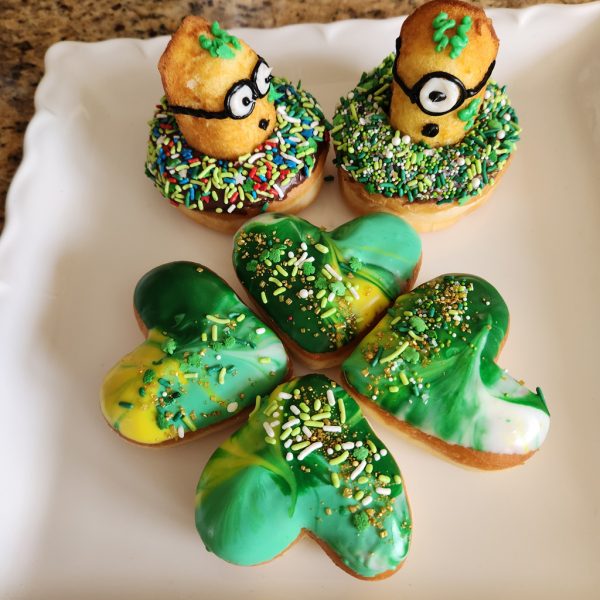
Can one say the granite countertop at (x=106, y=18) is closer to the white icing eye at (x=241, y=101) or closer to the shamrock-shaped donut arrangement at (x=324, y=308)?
the shamrock-shaped donut arrangement at (x=324, y=308)

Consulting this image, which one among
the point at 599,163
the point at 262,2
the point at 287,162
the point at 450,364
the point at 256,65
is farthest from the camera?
the point at 262,2

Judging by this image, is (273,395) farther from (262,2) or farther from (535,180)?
(262,2)

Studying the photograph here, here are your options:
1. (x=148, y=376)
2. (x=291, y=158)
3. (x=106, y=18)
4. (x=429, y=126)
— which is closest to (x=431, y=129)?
(x=429, y=126)

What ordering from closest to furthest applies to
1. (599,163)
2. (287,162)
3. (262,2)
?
(287,162) → (599,163) → (262,2)

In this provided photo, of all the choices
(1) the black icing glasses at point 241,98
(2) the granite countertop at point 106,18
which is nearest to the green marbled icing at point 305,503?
(1) the black icing glasses at point 241,98

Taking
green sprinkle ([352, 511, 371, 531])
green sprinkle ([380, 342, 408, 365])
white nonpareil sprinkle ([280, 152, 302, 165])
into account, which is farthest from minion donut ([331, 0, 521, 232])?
green sprinkle ([352, 511, 371, 531])

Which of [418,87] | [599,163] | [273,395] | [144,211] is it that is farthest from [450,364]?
[144,211]

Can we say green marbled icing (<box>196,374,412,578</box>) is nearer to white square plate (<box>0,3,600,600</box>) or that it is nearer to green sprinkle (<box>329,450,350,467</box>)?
green sprinkle (<box>329,450,350,467</box>)
